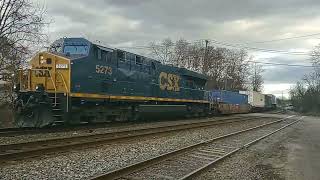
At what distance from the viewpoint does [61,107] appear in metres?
17.2

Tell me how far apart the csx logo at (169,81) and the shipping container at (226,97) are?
8.19m

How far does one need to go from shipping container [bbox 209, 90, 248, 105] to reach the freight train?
12.7 meters

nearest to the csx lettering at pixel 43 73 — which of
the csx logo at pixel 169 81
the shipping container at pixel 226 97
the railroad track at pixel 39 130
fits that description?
the railroad track at pixel 39 130

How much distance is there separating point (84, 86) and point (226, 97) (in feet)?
91.9

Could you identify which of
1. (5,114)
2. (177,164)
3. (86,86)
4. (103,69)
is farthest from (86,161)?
(5,114)

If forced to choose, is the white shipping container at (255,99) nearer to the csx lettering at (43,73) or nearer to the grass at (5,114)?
the grass at (5,114)

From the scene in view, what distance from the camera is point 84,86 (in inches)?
737

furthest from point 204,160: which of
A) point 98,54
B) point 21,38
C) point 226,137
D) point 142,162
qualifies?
point 21,38

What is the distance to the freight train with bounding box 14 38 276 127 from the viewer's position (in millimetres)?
17203

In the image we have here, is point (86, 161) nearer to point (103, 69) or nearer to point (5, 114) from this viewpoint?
point (103, 69)

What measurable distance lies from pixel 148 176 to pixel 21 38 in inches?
1066

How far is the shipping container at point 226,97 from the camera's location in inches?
1547

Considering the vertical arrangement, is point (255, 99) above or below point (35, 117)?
above

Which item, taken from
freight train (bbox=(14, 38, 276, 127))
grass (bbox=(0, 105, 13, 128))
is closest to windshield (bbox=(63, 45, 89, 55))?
freight train (bbox=(14, 38, 276, 127))
